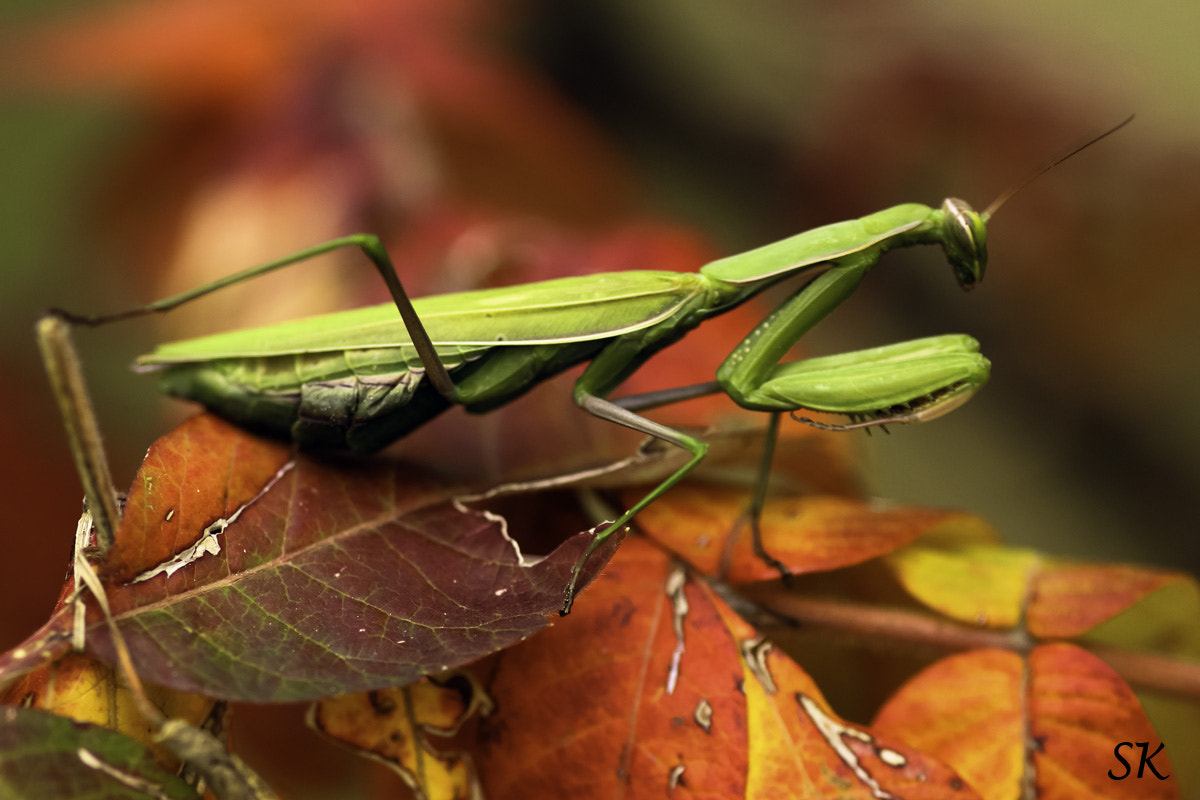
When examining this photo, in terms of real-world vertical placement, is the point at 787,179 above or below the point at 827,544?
above

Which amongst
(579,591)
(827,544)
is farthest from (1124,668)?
(579,591)

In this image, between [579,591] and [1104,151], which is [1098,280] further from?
[579,591]

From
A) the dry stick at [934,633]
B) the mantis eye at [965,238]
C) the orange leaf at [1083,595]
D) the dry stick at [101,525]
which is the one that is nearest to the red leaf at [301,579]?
the dry stick at [101,525]

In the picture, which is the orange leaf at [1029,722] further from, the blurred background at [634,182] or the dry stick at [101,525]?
the dry stick at [101,525]

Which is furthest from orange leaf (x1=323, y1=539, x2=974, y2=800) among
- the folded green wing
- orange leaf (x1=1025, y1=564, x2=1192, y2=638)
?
the folded green wing

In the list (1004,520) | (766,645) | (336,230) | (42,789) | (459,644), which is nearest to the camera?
(42,789)

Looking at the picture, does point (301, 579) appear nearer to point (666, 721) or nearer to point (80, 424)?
point (80, 424)
